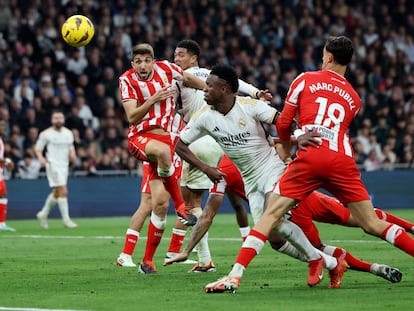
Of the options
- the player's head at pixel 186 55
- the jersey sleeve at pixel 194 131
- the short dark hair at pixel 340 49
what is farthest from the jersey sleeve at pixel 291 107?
the player's head at pixel 186 55

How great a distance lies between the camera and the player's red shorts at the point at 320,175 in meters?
9.30

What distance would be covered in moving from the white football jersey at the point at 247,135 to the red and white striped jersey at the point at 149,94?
1.90m

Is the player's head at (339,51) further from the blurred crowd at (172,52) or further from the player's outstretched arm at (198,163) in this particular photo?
the blurred crowd at (172,52)

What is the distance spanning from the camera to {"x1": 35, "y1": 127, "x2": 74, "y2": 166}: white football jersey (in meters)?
22.3

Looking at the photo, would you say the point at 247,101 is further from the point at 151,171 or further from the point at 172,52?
the point at 172,52

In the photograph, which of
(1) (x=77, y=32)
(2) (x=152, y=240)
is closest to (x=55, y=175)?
(1) (x=77, y=32)

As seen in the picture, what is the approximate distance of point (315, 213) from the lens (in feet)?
34.8

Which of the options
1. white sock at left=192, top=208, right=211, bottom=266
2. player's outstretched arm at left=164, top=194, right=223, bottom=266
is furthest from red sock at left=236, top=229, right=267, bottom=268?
white sock at left=192, top=208, right=211, bottom=266

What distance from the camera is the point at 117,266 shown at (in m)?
12.5

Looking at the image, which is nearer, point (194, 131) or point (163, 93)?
point (194, 131)

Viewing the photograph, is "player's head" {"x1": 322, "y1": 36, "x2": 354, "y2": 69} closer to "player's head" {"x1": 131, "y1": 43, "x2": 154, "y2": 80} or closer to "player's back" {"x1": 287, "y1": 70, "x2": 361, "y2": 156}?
"player's back" {"x1": 287, "y1": 70, "x2": 361, "y2": 156}

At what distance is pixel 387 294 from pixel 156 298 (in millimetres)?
1998

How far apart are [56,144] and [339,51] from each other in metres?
13.6

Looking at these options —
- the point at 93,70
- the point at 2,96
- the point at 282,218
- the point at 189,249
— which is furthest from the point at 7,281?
the point at 93,70
